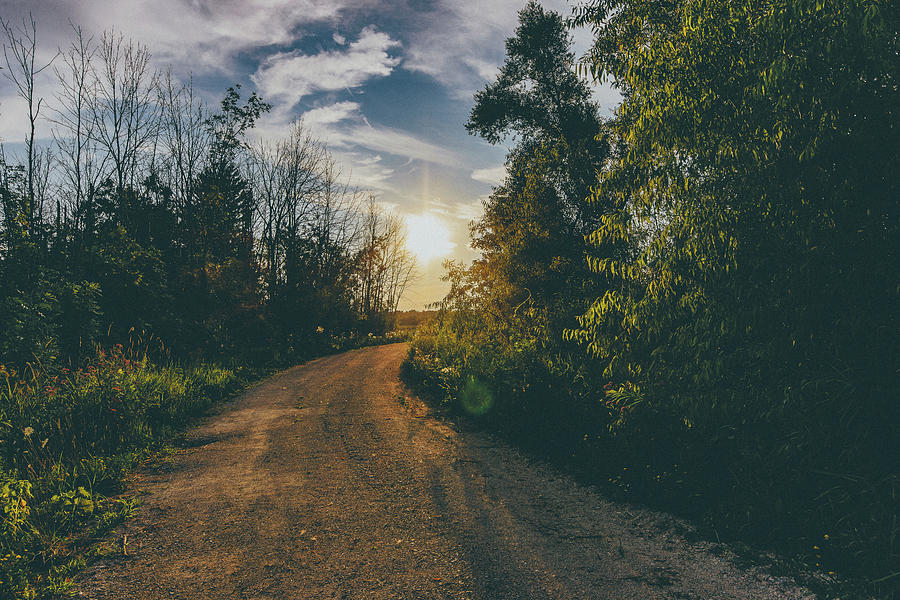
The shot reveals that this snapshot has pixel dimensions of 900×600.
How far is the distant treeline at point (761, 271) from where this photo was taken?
340 cm

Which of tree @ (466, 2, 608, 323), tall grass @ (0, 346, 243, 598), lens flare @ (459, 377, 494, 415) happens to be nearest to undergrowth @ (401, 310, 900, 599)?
lens flare @ (459, 377, 494, 415)

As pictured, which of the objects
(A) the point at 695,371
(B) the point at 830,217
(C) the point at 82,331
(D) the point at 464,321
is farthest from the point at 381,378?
(B) the point at 830,217

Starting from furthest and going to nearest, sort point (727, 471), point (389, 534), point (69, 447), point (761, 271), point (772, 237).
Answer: point (69, 447) < point (727, 471) < point (389, 534) < point (761, 271) < point (772, 237)

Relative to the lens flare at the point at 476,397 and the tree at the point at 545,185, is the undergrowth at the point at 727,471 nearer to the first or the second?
the lens flare at the point at 476,397

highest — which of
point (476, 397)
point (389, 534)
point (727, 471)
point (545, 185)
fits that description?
point (545, 185)

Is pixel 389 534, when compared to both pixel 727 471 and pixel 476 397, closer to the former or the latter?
pixel 727 471

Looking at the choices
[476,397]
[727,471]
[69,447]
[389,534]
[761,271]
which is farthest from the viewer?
[476,397]

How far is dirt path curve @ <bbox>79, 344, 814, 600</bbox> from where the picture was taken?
3.61 m

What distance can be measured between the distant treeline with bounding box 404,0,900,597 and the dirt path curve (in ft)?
2.54

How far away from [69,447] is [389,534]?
4.84 meters

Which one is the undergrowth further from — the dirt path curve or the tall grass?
the tall grass

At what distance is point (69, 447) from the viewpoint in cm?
611

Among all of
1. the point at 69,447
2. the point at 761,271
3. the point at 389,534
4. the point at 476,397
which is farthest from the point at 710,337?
the point at 69,447

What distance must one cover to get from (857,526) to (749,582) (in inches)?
42.8
